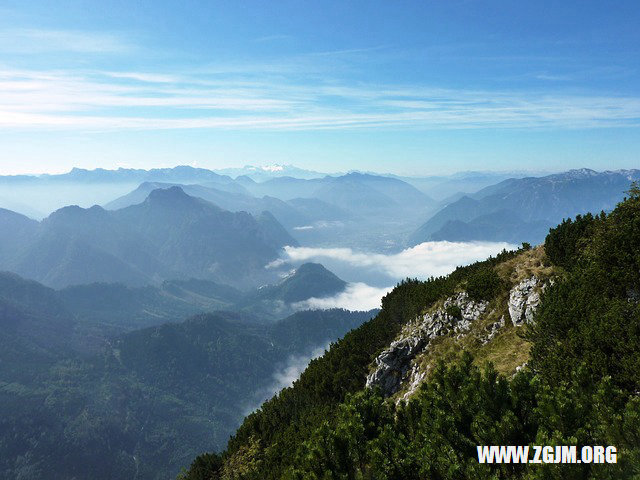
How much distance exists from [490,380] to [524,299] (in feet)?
84.6

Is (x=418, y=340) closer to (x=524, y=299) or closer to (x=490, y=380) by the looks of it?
(x=524, y=299)

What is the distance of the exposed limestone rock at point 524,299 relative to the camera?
41375 millimetres

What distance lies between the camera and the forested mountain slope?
17.8m

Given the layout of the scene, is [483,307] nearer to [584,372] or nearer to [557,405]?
[584,372]

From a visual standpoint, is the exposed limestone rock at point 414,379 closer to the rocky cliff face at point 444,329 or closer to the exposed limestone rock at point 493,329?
the rocky cliff face at point 444,329

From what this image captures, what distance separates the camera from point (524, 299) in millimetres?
42875

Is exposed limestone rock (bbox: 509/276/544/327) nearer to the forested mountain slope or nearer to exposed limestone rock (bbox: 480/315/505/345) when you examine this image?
the forested mountain slope

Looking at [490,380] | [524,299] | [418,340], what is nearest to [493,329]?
[524,299]

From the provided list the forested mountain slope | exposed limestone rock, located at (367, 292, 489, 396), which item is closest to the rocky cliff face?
exposed limestone rock, located at (367, 292, 489, 396)

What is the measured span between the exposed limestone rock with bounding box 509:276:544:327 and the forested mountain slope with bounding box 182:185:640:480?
0.15m

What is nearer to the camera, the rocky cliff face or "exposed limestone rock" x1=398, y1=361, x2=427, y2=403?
"exposed limestone rock" x1=398, y1=361, x2=427, y2=403

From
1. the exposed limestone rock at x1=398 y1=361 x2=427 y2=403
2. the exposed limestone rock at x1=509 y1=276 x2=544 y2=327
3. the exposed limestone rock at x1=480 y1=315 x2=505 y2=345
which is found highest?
the exposed limestone rock at x1=509 y1=276 x2=544 y2=327

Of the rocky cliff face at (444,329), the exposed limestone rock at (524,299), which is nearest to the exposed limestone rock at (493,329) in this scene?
the rocky cliff face at (444,329)

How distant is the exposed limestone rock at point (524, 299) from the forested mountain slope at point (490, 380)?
15 cm
